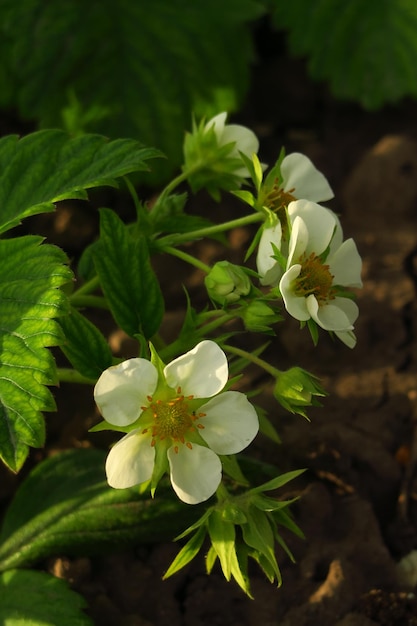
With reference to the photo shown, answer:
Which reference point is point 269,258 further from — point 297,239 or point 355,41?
point 355,41

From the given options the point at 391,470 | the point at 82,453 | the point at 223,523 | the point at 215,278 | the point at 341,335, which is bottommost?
the point at 391,470

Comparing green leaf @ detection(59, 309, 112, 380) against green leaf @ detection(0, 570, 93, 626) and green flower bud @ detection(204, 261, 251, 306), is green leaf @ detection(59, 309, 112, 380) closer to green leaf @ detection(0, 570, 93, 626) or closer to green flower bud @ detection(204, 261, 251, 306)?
green flower bud @ detection(204, 261, 251, 306)

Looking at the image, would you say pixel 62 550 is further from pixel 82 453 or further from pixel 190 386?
pixel 190 386

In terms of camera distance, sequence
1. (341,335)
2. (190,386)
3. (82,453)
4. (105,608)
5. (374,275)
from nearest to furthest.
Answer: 1. (190,386)
2. (341,335)
3. (105,608)
4. (82,453)
5. (374,275)

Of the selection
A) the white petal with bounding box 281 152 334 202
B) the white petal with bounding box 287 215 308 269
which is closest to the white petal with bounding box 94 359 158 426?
the white petal with bounding box 287 215 308 269

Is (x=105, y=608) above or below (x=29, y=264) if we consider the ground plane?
below

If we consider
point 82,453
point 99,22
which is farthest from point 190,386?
→ point 99,22

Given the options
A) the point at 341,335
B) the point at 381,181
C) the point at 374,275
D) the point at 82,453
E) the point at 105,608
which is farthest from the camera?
the point at 381,181
